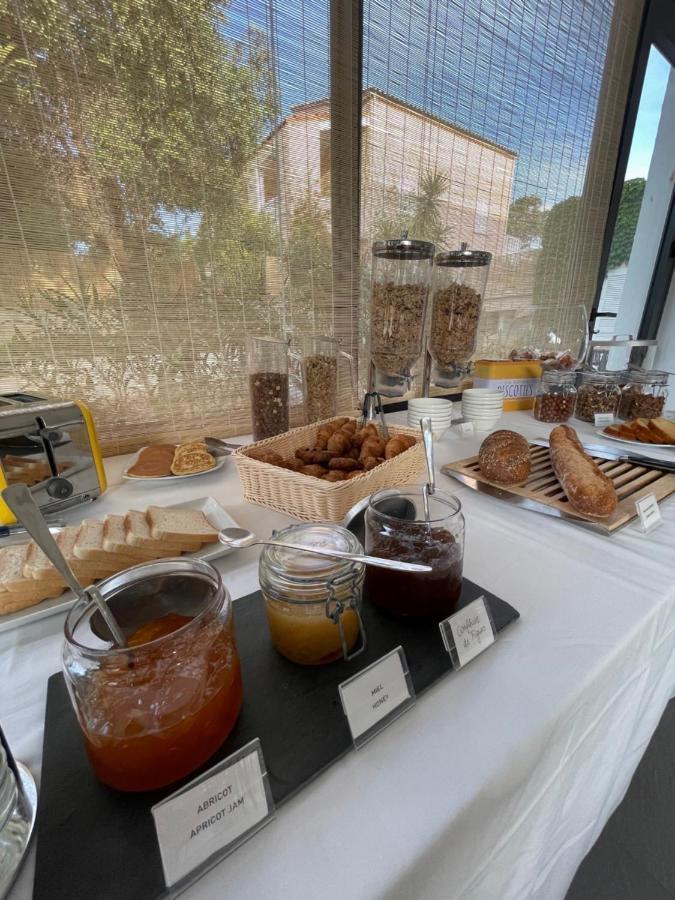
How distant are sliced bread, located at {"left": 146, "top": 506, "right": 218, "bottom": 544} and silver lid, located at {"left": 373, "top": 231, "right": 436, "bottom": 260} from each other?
0.83 metres

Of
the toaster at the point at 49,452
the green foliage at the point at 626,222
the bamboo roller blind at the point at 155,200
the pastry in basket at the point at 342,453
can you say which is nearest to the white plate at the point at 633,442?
the pastry in basket at the point at 342,453

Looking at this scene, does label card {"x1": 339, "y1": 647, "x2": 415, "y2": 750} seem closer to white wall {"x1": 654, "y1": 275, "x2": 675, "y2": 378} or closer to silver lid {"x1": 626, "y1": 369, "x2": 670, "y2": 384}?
silver lid {"x1": 626, "y1": 369, "x2": 670, "y2": 384}

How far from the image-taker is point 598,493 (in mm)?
679

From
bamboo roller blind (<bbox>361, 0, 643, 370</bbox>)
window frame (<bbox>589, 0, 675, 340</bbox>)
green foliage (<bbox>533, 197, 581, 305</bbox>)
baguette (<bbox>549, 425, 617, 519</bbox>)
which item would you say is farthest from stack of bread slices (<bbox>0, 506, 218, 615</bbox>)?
window frame (<bbox>589, 0, 675, 340</bbox>)

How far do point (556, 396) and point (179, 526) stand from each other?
1251 mm

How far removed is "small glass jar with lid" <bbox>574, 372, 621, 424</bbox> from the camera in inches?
51.9

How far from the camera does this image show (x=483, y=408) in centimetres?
120

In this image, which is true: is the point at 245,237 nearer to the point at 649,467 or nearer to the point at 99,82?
the point at 99,82

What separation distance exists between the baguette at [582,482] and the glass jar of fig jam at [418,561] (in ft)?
1.20

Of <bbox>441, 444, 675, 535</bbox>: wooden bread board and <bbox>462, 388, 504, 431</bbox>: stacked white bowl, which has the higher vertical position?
<bbox>462, 388, 504, 431</bbox>: stacked white bowl

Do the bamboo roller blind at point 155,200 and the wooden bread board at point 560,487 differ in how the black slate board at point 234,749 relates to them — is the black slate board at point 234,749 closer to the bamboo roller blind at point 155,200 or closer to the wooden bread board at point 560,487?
the wooden bread board at point 560,487

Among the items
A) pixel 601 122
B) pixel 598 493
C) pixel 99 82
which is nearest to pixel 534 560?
pixel 598 493

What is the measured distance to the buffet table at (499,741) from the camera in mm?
267

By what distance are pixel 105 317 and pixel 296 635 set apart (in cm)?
88
